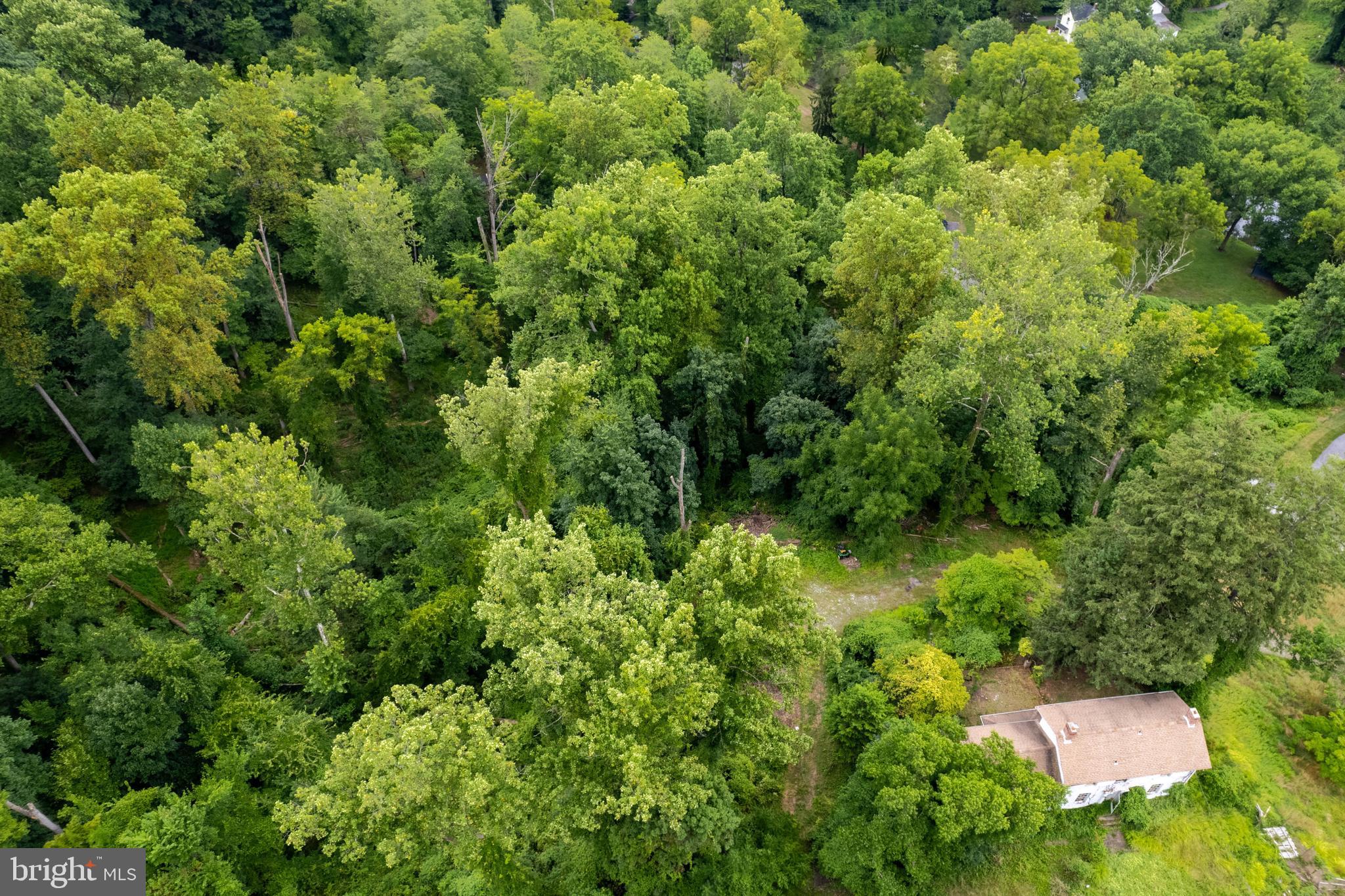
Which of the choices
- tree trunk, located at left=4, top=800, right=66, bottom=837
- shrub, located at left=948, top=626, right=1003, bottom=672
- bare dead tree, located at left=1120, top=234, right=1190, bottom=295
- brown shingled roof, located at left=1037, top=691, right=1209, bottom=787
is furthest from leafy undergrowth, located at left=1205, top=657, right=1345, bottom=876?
tree trunk, located at left=4, top=800, right=66, bottom=837

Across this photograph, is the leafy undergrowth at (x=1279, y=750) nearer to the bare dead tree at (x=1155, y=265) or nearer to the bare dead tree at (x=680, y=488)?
A: the bare dead tree at (x=680, y=488)

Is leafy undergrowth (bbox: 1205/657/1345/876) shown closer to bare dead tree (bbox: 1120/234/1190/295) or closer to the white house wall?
the white house wall

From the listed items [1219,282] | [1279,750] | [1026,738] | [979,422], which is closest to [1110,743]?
[1026,738]

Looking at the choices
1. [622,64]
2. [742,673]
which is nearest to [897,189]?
[622,64]

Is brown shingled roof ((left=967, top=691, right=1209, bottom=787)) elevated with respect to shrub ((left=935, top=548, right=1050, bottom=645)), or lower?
lower

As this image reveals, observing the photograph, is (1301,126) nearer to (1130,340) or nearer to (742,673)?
(1130,340)

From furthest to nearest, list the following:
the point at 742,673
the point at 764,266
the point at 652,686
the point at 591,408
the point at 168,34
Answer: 1. the point at 168,34
2. the point at 764,266
3. the point at 591,408
4. the point at 742,673
5. the point at 652,686
